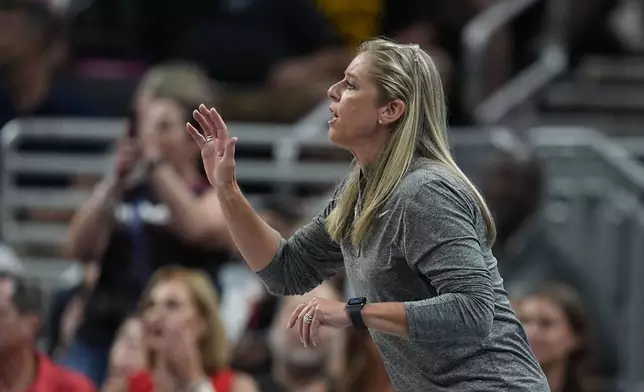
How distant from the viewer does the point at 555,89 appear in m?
9.58

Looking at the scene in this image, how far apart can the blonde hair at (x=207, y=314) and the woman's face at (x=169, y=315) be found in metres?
0.02

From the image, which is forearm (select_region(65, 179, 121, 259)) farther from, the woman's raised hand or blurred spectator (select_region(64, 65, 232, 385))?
the woman's raised hand

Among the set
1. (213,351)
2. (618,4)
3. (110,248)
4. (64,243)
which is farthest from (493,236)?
(618,4)

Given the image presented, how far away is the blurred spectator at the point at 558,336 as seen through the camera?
6582mm

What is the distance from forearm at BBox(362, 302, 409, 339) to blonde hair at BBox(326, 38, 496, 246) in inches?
9.3

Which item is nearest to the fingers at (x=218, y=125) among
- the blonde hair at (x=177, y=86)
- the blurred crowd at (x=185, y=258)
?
the blurred crowd at (x=185, y=258)

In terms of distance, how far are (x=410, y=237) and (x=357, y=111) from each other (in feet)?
1.21

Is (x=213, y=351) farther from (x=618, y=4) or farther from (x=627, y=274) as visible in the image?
(x=618, y=4)

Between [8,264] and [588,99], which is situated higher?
[588,99]

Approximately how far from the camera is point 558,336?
262 inches

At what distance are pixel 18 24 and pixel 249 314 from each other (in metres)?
2.47

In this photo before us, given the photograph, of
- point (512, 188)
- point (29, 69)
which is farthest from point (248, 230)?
point (29, 69)

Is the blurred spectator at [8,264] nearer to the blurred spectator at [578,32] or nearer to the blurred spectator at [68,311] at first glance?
the blurred spectator at [68,311]

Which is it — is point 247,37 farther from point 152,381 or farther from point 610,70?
point 152,381
